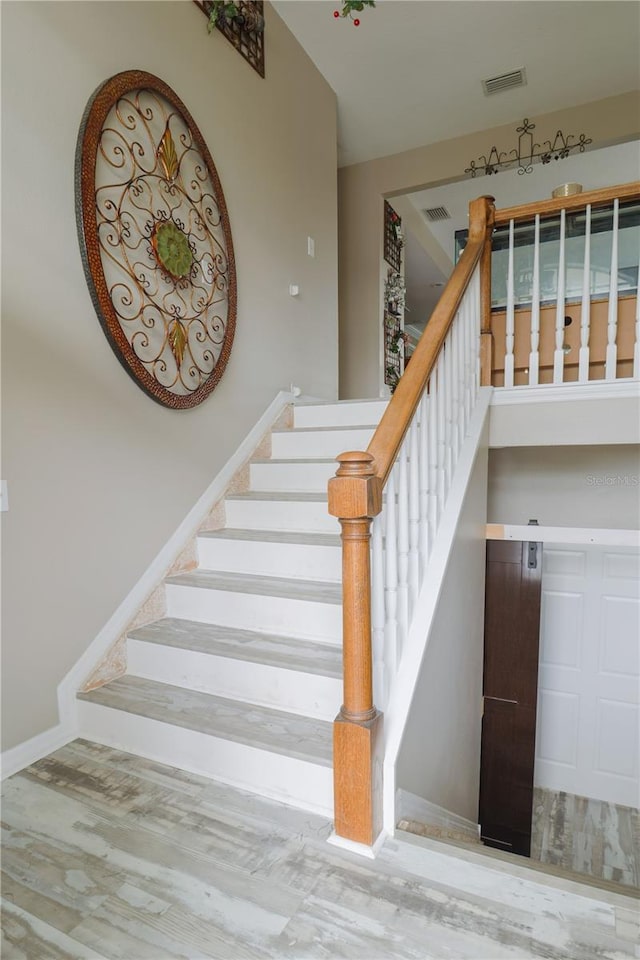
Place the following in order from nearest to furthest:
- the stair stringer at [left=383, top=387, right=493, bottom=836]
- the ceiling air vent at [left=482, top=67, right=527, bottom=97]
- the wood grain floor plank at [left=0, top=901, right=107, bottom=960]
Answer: the wood grain floor plank at [left=0, top=901, right=107, bottom=960] < the stair stringer at [left=383, top=387, right=493, bottom=836] < the ceiling air vent at [left=482, top=67, right=527, bottom=97]

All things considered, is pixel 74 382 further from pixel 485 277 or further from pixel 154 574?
pixel 485 277

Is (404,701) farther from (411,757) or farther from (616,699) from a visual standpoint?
(616,699)

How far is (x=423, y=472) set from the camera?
1.81 m

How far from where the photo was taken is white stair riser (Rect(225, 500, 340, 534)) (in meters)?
2.46

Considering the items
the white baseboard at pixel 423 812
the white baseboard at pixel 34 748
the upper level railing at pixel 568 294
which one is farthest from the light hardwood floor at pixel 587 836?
the white baseboard at pixel 34 748

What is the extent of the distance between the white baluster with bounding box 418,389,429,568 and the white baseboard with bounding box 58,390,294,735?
1.14m

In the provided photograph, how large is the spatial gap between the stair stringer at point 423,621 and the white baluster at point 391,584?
5 centimetres

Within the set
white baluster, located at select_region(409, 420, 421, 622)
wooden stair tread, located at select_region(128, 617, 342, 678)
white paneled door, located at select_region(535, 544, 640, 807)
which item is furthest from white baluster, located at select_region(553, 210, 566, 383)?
white paneled door, located at select_region(535, 544, 640, 807)

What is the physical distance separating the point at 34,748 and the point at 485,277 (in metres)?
2.75

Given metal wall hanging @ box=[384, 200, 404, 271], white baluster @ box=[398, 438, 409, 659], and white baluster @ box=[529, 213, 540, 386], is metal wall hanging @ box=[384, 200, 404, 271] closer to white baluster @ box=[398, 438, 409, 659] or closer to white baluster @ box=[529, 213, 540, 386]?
white baluster @ box=[529, 213, 540, 386]

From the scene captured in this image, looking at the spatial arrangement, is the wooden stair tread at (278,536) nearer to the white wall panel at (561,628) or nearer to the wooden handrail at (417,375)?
the wooden handrail at (417,375)

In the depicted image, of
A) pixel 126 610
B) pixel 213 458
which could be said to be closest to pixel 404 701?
pixel 126 610

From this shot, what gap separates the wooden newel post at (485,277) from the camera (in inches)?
103

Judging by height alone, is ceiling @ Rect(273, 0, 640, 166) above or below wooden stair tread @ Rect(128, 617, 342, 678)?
above
